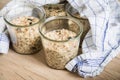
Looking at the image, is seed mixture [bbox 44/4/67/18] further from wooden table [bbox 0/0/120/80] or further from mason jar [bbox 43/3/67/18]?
wooden table [bbox 0/0/120/80]

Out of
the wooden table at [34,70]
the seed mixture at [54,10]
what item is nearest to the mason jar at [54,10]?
the seed mixture at [54,10]

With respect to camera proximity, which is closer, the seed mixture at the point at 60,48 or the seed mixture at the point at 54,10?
the seed mixture at the point at 60,48

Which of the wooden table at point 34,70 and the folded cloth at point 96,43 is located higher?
the folded cloth at point 96,43

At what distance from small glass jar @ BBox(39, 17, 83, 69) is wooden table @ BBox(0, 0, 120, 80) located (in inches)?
0.8

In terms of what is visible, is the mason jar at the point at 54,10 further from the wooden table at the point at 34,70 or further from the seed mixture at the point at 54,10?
the wooden table at the point at 34,70

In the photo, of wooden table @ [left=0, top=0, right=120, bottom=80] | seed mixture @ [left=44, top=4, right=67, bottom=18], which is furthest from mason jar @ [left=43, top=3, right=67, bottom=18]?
wooden table @ [left=0, top=0, right=120, bottom=80]

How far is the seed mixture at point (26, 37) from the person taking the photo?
1.90 feet

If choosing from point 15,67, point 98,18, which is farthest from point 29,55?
point 98,18

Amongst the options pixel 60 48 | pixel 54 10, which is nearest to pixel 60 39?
pixel 60 48

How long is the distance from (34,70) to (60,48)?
8 centimetres

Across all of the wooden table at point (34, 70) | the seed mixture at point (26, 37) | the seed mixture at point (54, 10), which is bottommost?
the wooden table at point (34, 70)

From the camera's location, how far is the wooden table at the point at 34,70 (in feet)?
1.80

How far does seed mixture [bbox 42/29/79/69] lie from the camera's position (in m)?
0.53

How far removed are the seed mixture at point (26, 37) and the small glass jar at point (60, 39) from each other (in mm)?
29
